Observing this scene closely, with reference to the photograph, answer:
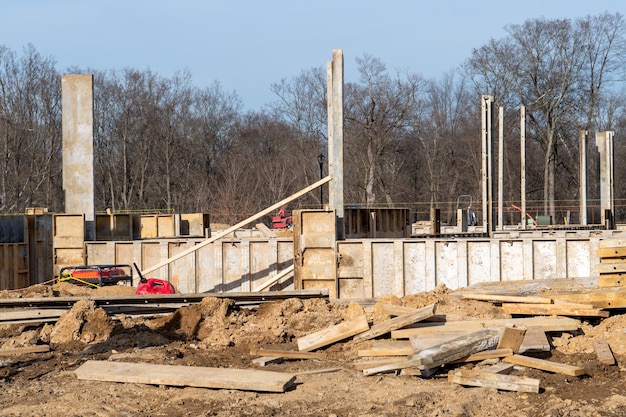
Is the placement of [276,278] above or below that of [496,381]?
above

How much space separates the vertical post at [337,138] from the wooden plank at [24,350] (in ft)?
29.1

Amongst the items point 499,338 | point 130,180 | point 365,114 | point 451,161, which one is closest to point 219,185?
point 130,180

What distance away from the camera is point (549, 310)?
12.2 m

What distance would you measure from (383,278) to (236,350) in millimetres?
7003

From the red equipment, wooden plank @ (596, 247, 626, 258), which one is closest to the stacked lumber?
wooden plank @ (596, 247, 626, 258)

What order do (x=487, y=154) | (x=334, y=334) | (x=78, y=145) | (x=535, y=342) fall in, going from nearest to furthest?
1. (x=535, y=342)
2. (x=334, y=334)
3. (x=78, y=145)
4. (x=487, y=154)

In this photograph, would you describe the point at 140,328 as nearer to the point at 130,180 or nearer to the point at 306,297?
the point at 306,297

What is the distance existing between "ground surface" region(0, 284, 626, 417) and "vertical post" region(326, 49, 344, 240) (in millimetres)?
6028

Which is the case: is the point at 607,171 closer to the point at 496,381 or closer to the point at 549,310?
the point at 549,310

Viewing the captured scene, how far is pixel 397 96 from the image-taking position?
58.6 meters

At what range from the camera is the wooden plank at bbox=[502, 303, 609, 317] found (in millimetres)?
11984

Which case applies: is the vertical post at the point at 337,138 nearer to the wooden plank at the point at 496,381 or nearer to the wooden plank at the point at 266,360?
the wooden plank at the point at 266,360

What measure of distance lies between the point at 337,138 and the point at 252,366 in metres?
9.70

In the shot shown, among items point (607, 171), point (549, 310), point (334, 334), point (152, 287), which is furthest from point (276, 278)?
point (607, 171)
